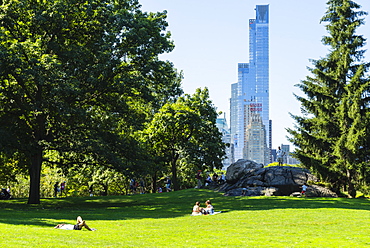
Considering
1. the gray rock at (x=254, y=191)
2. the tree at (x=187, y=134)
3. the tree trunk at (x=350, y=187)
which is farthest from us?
the tree at (x=187, y=134)

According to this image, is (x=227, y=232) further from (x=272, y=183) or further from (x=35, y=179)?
(x=272, y=183)

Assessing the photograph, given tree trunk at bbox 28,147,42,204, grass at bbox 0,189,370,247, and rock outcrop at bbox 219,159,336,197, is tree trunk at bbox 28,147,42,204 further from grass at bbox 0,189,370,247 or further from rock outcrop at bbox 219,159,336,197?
rock outcrop at bbox 219,159,336,197

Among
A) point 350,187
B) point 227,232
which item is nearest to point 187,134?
point 350,187

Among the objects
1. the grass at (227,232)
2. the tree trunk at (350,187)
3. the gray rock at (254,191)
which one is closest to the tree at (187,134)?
the gray rock at (254,191)

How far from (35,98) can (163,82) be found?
10.1 meters

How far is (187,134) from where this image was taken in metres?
51.3

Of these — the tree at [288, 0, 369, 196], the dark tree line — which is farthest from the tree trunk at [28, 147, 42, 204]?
the tree at [288, 0, 369, 196]

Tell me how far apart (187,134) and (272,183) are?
1504cm

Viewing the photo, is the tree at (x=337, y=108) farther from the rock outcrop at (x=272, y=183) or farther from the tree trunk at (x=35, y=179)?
the tree trunk at (x=35, y=179)

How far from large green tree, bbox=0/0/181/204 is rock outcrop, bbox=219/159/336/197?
11492 millimetres

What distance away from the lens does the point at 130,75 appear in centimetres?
3297

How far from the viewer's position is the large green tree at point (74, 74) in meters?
29.0

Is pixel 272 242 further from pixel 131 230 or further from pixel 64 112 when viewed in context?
pixel 64 112

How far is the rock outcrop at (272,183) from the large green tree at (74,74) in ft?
37.7
